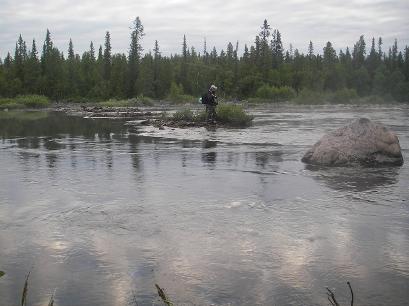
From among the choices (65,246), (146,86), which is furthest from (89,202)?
(146,86)

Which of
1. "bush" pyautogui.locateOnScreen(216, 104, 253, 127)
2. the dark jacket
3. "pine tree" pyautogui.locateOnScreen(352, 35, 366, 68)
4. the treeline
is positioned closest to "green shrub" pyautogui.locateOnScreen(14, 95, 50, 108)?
the treeline

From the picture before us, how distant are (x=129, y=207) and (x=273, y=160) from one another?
265 inches

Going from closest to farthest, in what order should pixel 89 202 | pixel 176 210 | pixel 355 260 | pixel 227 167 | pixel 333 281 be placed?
pixel 333 281, pixel 355 260, pixel 176 210, pixel 89 202, pixel 227 167

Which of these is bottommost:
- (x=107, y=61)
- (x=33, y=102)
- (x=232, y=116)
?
(x=232, y=116)

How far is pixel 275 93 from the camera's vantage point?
101688 mm

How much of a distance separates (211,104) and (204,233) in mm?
21525

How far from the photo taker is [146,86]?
108 meters

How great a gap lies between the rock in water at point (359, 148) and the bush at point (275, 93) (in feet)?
284

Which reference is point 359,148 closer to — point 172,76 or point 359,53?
point 172,76

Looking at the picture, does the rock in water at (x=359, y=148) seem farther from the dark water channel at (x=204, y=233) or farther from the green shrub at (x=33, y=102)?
the green shrub at (x=33, y=102)

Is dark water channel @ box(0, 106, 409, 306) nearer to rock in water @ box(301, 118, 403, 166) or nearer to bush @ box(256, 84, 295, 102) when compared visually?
rock in water @ box(301, 118, 403, 166)

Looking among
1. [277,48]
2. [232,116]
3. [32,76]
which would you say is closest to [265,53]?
[277,48]

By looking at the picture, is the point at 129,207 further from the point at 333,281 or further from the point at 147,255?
the point at 333,281

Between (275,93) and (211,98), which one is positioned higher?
(275,93)
